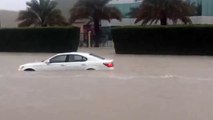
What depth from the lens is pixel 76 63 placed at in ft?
71.3

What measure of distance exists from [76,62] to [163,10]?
30.1 meters

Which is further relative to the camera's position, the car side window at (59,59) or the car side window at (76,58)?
the car side window at (59,59)

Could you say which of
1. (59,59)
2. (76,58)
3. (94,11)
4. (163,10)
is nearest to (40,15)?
(94,11)

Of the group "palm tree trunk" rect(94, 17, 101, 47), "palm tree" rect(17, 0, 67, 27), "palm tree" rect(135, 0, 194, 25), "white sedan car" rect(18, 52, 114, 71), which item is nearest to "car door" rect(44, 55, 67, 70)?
"white sedan car" rect(18, 52, 114, 71)

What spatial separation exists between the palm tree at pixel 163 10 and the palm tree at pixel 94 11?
17.7 feet

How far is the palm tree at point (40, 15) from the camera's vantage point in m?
57.0

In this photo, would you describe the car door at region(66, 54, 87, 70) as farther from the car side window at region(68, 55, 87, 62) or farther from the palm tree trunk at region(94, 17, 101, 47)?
the palm tree trunk at region(94, 17, 101, 47)

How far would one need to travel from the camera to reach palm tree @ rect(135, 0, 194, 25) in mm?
50406

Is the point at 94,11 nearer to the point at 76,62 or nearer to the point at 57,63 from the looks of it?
the point at 57,63

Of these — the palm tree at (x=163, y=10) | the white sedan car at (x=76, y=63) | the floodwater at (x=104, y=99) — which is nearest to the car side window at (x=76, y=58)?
the white sedan car at (x=76, y=63)

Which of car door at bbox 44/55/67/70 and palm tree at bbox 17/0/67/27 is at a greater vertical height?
palm tree at bbox 17/0/67/27

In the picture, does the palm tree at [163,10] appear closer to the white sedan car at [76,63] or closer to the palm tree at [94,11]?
the palm tree at [94,11]

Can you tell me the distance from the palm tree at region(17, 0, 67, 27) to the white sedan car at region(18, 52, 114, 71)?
3512cm

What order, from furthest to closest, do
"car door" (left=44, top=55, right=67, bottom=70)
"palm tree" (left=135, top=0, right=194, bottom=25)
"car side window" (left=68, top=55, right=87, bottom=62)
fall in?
"palm tree" (left=135, top=0, right=194, bottom=25), "car door" (left=44, top=55, right=67, bottom=70), "car side window" (left=68, top=55, right=87, bottom=62)
